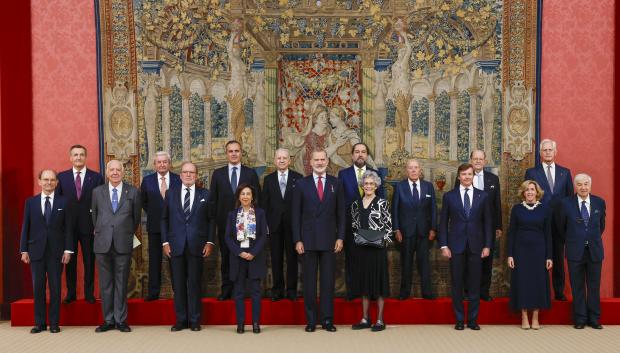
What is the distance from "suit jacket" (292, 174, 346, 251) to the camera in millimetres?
6805

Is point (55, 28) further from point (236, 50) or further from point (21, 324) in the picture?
point (21, 324)

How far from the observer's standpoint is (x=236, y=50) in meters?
7.97

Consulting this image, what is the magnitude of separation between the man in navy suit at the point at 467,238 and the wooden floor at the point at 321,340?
28cm

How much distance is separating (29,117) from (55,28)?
3.05 feet

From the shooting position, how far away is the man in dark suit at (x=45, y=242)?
6.80 metres

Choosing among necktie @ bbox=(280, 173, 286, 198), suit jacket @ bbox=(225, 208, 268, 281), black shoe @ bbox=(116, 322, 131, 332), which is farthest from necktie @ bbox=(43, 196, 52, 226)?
necktie @ bbox=(280, 173, 286, 198)

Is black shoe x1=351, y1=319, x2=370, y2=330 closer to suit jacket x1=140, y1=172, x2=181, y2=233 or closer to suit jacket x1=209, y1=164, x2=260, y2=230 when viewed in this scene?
suit jacket x1=209, y1=164, x2=260, y2=230

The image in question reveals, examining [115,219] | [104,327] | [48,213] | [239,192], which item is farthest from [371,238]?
[48,213]

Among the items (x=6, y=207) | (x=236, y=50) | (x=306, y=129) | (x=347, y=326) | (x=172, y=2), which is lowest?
(x=347, y=326)

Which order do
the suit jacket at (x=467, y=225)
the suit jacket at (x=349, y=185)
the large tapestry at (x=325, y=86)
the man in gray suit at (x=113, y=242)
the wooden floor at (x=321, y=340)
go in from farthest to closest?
the large tapestry at (x=325, y=86) < the suit jacket at (x=349, y=185) < the suit jacket at (x=467, y=225) < the man in gray suit at (x=113, y=242) < the wooden floor at (x=321, y=340)

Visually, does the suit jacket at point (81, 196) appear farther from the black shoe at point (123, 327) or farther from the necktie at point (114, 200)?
the black shoe at point (123, 327)

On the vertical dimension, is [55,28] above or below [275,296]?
above

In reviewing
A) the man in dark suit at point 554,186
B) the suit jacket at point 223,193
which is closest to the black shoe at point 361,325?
the suit jacket at point 223,193

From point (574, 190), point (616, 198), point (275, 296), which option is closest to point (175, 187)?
point (275, 296)
